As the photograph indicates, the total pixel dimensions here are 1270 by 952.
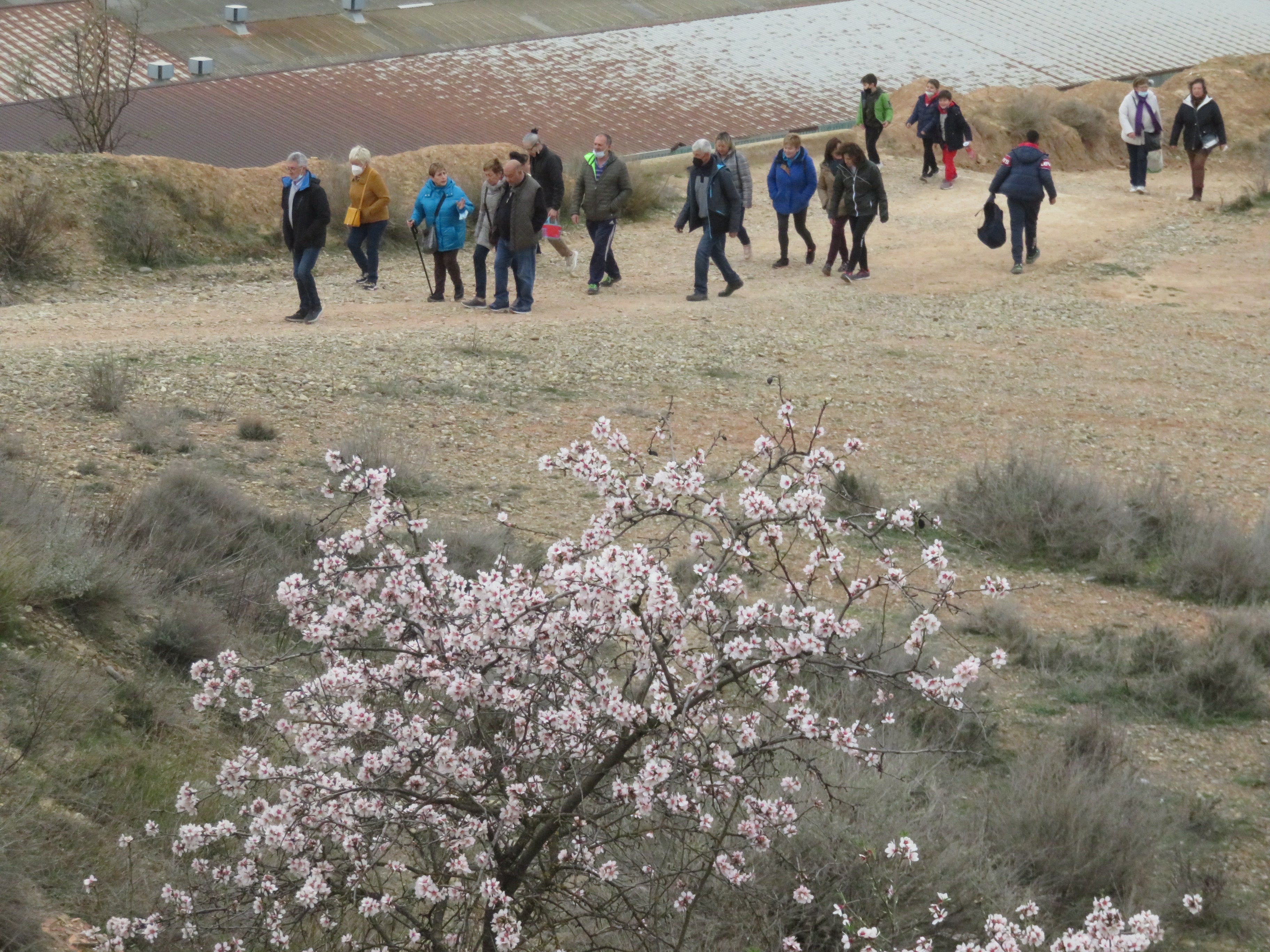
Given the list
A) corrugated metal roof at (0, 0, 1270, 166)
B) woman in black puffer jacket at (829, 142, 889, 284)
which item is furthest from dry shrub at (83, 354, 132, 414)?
corrugated metal roof at (0, 0, 1270, 166)

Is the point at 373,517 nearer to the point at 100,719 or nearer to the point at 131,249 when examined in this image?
the point at 100,719

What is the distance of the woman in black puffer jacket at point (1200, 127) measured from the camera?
70.4 ft

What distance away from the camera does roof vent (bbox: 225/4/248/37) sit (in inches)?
971

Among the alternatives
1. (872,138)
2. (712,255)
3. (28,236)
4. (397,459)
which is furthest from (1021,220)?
(28,236)

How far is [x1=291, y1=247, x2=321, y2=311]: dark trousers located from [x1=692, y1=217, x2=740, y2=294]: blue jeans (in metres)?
3.98

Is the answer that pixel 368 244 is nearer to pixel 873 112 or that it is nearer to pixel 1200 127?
pixel 873 112

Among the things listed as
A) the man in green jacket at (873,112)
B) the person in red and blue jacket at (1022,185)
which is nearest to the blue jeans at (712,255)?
the person in red and blue jacket at (1022,185)

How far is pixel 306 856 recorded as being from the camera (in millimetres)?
4602

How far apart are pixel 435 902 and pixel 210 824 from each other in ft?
2.72

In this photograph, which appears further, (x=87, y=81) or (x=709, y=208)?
(x=87, y=81)

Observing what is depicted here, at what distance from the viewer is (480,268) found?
14914 millimetres

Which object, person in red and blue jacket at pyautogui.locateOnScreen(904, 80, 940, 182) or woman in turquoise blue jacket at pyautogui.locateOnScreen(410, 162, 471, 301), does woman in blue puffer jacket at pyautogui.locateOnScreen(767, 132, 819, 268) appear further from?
person in red and blue jacket at pyautogui.locateOnScreen(904, 80, 940, 182)

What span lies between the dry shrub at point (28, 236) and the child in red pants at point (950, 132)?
1241cm

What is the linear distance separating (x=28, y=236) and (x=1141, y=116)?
15.3 meters
